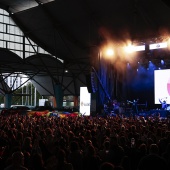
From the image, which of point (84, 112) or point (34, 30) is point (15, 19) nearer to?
point (34, 30)

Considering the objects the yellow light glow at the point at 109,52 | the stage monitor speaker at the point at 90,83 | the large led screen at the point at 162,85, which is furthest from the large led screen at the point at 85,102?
the large led screen at the point at 162,85

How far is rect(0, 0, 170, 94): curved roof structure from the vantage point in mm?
25906

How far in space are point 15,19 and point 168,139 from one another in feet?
101

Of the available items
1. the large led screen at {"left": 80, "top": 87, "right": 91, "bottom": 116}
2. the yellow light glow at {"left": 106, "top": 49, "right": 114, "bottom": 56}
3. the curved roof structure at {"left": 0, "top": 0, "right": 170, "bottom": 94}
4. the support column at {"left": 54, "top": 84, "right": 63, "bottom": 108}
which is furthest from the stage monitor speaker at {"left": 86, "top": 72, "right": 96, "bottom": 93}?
the support column at {"left": 54, "top": 84, "right": 63, "bottom": 108}

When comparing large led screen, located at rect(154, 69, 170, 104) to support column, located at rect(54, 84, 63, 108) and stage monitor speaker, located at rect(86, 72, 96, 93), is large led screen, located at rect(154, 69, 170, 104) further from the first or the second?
support column, located at rect(54, 84, 63, 108)

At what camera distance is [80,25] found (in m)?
31.5

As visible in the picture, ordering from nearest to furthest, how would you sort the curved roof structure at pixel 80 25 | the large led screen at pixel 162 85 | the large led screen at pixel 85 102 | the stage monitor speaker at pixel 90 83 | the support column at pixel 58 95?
the stage monitor speaker at pixel 90 83 → the curved roof structure at pixel 80 25 → the large led screen at pixel 85 102 → the large led screen at pixel 162 85 → the support column at pixel 58 95

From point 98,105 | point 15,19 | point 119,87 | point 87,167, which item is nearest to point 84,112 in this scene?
point 98,105

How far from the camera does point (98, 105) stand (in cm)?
2912

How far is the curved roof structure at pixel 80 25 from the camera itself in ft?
85.0

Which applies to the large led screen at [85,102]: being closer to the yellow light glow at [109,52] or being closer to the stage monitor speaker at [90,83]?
the stage monitor speaker at [90,83]

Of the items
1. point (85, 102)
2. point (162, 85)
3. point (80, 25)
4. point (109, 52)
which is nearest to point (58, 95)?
point (80, 25)

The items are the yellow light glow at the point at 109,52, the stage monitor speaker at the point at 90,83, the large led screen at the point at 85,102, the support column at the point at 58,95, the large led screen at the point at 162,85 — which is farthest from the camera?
the support column at the point at 58,95

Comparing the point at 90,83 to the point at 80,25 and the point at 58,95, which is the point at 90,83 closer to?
the point at 80,25
